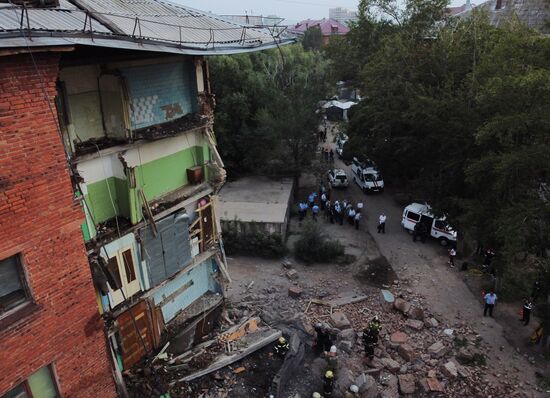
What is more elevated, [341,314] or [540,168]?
[540,168]

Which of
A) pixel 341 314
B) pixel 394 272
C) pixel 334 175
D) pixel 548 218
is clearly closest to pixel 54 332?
pixel 341 314

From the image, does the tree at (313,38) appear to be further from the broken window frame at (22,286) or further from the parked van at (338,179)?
the broken window frame at (22,286)

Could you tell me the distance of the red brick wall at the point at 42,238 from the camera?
21.8 ft

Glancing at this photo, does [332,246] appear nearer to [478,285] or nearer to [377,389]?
[478,285]

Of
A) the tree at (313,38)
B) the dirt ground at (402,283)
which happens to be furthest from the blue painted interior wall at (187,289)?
the tree at (313,38)

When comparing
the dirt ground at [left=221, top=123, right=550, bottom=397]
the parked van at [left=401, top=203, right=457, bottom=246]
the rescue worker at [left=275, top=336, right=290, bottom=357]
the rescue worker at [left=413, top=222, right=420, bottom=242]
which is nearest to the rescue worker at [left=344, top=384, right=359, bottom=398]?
the rescue worker at [left=275, top=336, right=290, bottom=357]

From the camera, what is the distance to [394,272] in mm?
20062

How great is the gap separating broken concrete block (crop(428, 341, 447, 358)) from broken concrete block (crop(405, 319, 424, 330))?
99 centimetres

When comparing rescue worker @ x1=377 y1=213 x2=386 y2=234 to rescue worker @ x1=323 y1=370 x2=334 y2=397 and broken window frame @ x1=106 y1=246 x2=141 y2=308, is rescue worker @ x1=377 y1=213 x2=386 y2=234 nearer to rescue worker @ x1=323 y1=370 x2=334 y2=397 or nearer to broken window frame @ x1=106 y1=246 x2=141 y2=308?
rescue worker @ x1=323 y1=370 x2=334 y2=397

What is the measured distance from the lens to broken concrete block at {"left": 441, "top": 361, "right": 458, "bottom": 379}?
1352 cm

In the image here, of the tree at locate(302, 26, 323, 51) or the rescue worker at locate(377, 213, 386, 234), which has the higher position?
the tree at locate(302, 26, 323, 51)

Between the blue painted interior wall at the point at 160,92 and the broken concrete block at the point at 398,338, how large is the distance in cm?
1002

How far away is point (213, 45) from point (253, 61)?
24.8 meters

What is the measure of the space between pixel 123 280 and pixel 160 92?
4558 mm
